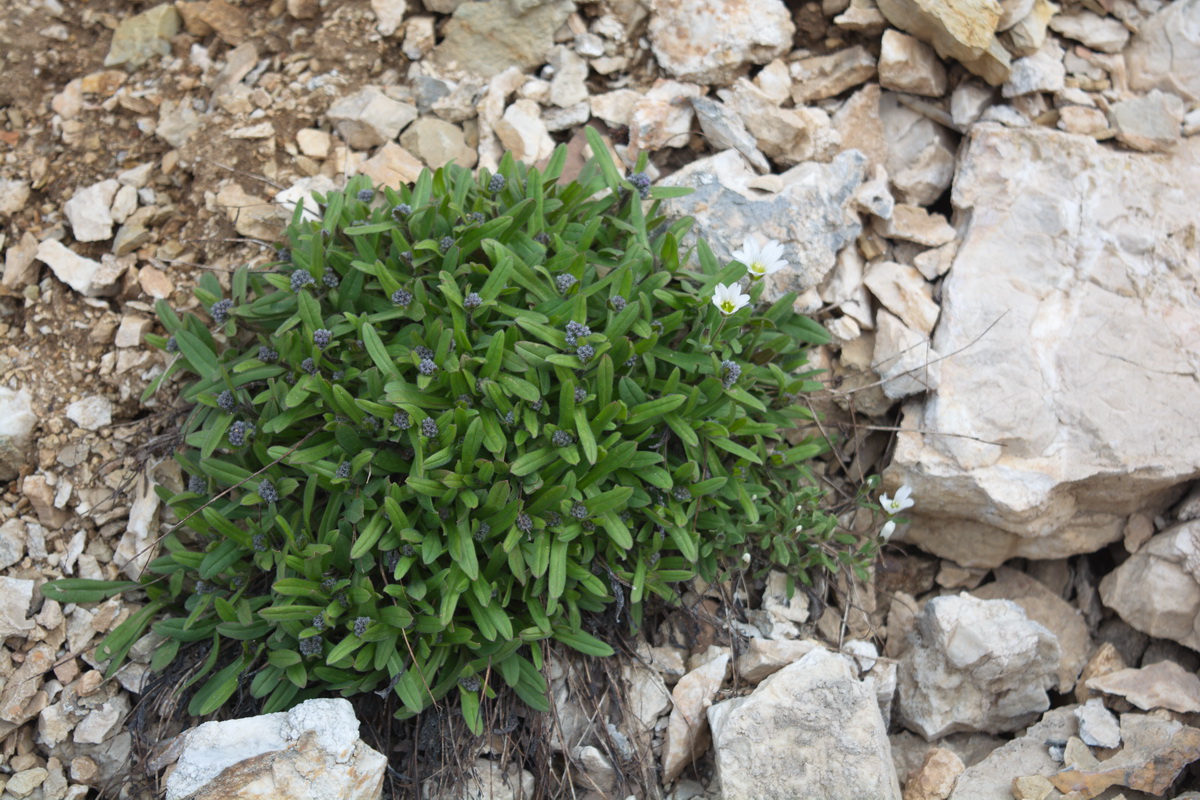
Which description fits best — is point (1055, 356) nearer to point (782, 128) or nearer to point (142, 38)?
point (782, 128)

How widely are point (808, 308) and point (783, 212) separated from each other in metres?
0.51

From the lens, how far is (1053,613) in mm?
4336

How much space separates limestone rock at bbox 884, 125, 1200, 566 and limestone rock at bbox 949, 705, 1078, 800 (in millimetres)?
860

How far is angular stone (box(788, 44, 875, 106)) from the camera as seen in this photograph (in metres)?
4.93

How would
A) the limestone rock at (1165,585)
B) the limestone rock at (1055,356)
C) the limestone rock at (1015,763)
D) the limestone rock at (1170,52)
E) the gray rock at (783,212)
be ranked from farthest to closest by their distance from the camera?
the limestone rock at (1170,52) → the gray rock at (783,212) → the limestone rock at (1055,356) → the limestone rock at (1165,585) → the limestone rock at (1015,763)

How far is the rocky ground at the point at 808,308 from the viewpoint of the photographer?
3.63m

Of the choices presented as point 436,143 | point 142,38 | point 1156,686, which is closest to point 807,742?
point 1156,686

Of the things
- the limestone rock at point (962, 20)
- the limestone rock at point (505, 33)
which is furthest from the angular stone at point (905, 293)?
the limestone rock at point (505, 33)

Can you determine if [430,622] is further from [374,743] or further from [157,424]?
[157,424]

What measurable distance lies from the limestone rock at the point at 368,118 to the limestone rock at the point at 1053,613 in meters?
3.94

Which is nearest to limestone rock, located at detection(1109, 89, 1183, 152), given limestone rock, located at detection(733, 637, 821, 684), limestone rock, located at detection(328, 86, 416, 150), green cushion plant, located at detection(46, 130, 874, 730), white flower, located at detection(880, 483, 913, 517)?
green cushion plant, located at detection(46, 130, 874, 730)

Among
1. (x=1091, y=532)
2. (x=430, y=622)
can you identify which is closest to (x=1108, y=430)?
(x=1091, y=532)

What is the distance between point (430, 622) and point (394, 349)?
115cm

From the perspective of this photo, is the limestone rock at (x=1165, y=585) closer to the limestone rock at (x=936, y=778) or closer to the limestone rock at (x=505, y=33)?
the limestone rock at (x=936, y=778)
